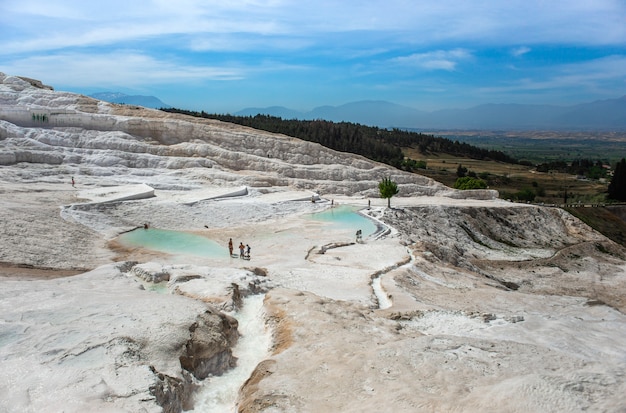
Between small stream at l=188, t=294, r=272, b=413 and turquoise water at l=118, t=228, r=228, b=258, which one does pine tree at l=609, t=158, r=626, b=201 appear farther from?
small stream at l=188, t=294, r=272, b=413

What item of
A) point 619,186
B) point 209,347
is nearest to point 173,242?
point 209,347

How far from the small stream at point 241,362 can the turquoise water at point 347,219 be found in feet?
48.3

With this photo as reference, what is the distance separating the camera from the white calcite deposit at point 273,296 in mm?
7325

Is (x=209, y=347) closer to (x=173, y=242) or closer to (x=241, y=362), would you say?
(x=241, y=362)

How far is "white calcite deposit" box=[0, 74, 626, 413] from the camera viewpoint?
733cm

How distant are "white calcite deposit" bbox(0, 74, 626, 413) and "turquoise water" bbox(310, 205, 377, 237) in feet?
3.05

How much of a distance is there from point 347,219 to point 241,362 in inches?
844

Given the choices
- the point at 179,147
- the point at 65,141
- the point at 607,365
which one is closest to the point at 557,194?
the point at 179,147

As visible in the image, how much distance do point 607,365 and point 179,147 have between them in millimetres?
37577

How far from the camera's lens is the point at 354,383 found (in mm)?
7746

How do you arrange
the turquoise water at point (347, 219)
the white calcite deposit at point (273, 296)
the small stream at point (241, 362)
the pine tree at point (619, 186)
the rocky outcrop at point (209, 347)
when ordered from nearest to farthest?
1. the white calcite deposit at point (273, 296)
2. the small stream at point (241, 362)
3. the rocky outcrop at point (209, 347)
4. the turquoise water at point (347, 219)
5. the pine tree at point (619, 186)

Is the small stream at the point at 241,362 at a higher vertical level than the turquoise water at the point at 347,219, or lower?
higher

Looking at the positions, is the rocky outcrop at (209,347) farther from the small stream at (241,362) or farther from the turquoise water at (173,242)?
the turquoise water at (173,242)

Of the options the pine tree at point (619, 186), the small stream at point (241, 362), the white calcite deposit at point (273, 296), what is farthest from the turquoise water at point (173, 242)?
the pine tree at point (619, 186)
